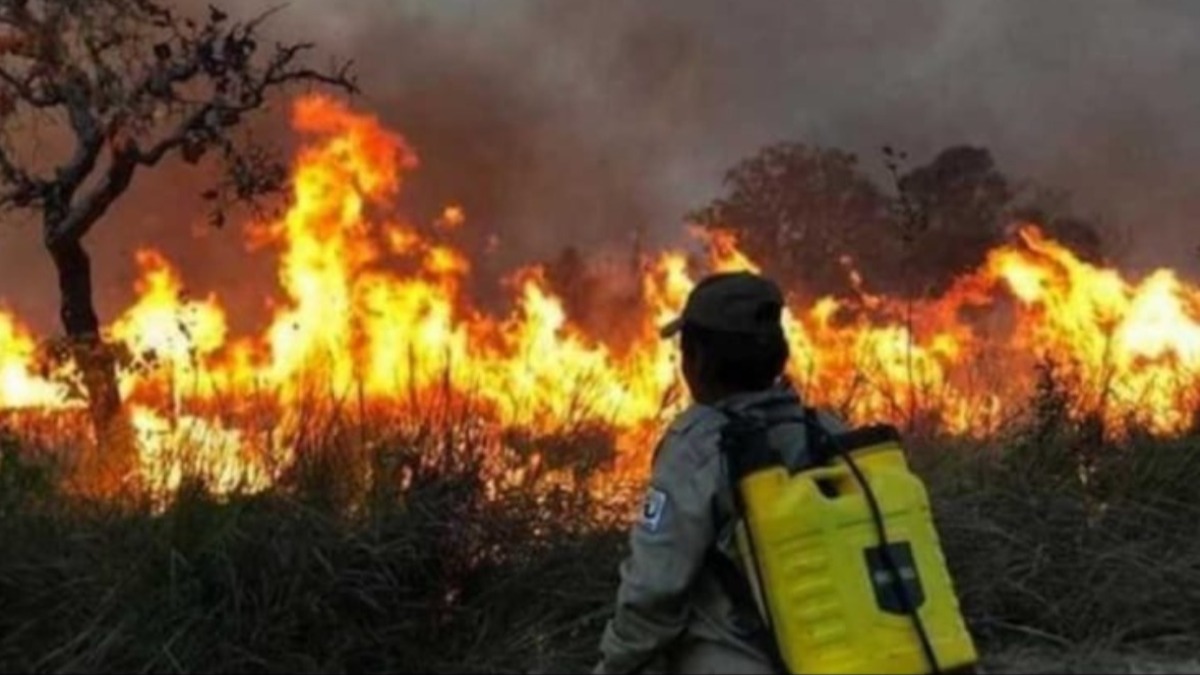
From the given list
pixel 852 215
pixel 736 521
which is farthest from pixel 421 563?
pixel 852 215

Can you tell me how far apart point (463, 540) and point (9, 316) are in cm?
1046

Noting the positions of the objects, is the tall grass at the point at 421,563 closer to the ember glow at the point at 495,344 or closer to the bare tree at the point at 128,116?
the ember glow at the point at 495,344

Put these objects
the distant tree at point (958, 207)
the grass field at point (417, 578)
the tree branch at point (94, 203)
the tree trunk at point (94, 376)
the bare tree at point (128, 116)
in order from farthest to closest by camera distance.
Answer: the distant tree at point (958, 207)
the tree branch at point (94, 203)
the bare tree at point (128, 116)
the tree trunk at point (94, 376)
the grass field at point (417, 578)

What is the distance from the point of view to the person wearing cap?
11.4 feet

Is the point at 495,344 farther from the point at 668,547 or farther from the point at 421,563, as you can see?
the point at 668,547

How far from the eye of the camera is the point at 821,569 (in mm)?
3385

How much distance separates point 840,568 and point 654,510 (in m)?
0.38

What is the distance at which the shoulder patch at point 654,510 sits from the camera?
138 inches

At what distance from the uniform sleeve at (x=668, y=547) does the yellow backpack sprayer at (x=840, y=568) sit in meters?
0.07

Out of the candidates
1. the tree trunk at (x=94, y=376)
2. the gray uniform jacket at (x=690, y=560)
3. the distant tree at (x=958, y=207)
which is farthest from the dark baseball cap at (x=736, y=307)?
the distant tree at (x=958, y=207)

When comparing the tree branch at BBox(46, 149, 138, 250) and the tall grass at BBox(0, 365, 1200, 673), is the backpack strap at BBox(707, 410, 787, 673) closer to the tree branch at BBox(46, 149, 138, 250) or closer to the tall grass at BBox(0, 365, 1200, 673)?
the tall grass at BBox(0, 365, 1200, 673)

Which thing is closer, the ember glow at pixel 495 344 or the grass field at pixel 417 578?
the grass field at pixel 417 578

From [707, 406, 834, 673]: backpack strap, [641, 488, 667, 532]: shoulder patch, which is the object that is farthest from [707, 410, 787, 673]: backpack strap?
[641, 488, 667, 532]: shoulder patch

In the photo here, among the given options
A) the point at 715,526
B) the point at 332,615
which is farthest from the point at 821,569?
the point at 332,615
